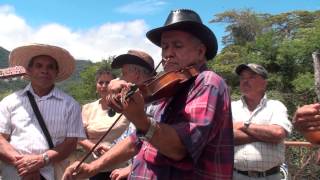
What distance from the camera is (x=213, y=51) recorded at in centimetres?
275

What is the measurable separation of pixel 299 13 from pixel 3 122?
55.3 m

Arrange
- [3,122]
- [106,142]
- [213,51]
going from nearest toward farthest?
[213,51], [3,122], [106,142]

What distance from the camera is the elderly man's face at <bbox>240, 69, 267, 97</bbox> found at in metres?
4.56

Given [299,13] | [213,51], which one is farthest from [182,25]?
[299,13]

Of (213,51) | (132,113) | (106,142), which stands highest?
(213,51)

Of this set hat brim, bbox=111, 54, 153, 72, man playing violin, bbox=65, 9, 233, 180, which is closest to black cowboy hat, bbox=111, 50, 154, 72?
hat brim, bbox=111, 54, 153, 72

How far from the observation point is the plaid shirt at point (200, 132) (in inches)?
88.0

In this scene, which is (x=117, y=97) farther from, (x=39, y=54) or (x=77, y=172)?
(x=39, y=54)

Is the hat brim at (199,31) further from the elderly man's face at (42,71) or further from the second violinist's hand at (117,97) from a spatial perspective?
the elderly man's face at (42,71)

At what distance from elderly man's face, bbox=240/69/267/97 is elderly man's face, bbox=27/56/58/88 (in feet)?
5.79

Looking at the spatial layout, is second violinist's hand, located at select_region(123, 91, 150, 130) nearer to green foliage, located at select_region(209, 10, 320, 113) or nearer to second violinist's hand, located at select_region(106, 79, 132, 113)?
second violinist's hand, located at select_region(106, 79, 132, 113)

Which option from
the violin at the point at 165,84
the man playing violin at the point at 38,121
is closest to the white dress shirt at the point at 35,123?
the man playing violin at the point at 38,121

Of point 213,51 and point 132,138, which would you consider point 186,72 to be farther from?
point 132,138

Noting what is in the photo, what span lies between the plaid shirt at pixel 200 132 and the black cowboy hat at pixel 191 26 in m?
0.28
